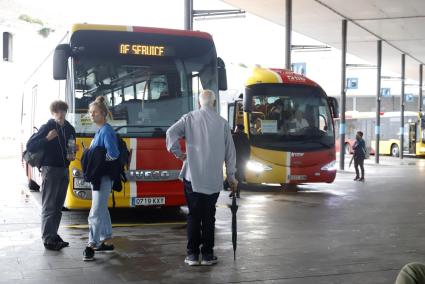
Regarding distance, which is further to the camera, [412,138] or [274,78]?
[412,138]

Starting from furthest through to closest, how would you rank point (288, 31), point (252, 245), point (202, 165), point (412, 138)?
point (412, 138)
point (288, 31)
point (252, 245)
point (202, 165)

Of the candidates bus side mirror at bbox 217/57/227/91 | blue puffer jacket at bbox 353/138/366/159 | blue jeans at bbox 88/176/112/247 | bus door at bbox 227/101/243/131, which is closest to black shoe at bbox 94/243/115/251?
blue jeans at bbox 88/176/112/247

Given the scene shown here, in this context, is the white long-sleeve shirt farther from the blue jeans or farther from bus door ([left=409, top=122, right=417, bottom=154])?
bus door ([left=409, top=122, right=417, bottom=154])

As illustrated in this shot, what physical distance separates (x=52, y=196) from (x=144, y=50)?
329 cm

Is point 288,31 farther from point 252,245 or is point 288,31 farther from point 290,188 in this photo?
point 252,245

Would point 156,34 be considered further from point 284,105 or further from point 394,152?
point 394,152

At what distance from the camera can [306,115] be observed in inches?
610

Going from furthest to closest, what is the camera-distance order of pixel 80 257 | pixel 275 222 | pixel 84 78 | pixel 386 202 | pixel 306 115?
pixel 306 115
pixel 386 202
pixel 275 222
pixel 84 78
pixel 80 257

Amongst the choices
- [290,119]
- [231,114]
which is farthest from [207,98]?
[231,114]

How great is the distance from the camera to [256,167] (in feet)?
48.8

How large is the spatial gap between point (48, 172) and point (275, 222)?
4341 millimetres

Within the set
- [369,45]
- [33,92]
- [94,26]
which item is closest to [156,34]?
[94,26]

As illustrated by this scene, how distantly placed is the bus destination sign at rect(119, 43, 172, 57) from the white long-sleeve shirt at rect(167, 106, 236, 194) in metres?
3.26

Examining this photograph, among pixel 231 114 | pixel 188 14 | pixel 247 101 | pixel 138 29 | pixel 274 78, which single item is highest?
pixel 188 14
